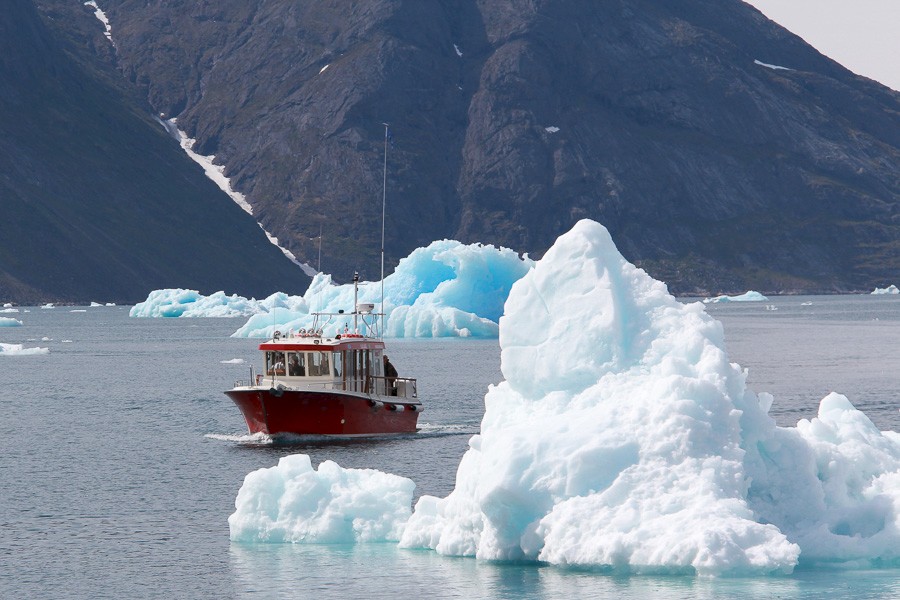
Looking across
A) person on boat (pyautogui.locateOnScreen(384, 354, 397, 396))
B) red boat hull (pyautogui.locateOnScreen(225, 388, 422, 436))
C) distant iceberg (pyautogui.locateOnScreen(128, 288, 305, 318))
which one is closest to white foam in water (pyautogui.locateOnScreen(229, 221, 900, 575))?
red boat hull (pyautogui.locateOnScreen(225, 388, 422, 436))

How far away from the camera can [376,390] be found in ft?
153

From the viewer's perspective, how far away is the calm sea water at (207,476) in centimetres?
2230

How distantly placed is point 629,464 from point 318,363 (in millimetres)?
23770

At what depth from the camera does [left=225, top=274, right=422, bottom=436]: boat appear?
145ft

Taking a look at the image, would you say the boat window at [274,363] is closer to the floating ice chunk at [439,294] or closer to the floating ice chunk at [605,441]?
the floating ice chunk at [605,441]

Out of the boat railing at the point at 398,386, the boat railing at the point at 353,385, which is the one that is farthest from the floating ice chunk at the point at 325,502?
the boat railing at the point at 398,386

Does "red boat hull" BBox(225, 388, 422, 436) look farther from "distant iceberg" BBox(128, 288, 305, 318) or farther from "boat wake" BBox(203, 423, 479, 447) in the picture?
"distant iceberg" BBox(128, 288, 305, 318)

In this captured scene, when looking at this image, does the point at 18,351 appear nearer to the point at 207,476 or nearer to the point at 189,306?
the point at 207,476

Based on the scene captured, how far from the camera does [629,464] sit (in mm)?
22141

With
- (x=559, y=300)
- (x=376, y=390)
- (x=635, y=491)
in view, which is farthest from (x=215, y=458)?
(x=635, y=491)

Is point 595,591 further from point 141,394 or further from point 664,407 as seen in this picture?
point 141,394

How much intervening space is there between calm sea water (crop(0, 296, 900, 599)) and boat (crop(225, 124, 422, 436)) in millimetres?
632

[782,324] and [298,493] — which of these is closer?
[298,493]

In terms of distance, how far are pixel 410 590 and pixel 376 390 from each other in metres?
24.7
